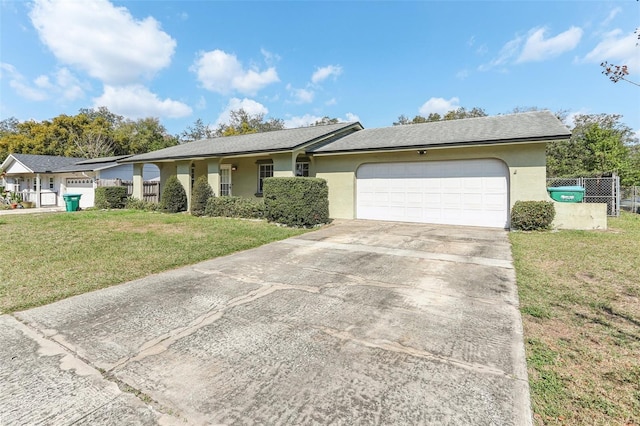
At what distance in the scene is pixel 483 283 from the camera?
473 centimetres

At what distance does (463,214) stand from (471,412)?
10.1 meters

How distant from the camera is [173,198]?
49.6 feet

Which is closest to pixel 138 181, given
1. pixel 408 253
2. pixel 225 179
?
pixel 225 179

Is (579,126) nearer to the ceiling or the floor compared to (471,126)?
nearer to the ceiling

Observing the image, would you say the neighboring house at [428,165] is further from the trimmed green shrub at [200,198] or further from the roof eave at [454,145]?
the trimmed green shrub at [200,198]

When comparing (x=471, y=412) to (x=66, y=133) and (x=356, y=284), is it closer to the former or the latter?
(x=356, y=284)

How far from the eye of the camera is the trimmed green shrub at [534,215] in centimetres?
927

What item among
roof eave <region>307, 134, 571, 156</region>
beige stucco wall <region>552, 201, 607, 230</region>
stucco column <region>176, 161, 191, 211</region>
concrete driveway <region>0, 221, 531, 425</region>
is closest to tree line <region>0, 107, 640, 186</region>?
beige stucco wall <region>552, 201, 607, 230</region>

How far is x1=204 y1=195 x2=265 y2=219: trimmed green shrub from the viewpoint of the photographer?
13039 millimetres

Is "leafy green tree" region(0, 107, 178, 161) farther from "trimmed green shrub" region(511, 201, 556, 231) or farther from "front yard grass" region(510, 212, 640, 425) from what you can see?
"front yard grass" region(510, 212, 640, 425)

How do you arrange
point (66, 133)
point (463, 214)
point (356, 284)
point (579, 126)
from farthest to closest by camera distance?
point (66, 133) < point (579, 126) < point (463, 214) < point (356, 284)

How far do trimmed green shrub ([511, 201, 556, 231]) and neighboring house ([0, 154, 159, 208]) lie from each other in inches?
949

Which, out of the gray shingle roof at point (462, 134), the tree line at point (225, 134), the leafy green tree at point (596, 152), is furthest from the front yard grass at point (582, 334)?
the leafy green tree at point (596, 152)

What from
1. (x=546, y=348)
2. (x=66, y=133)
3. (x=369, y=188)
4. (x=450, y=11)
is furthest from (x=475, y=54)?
(x=66, y=133)
